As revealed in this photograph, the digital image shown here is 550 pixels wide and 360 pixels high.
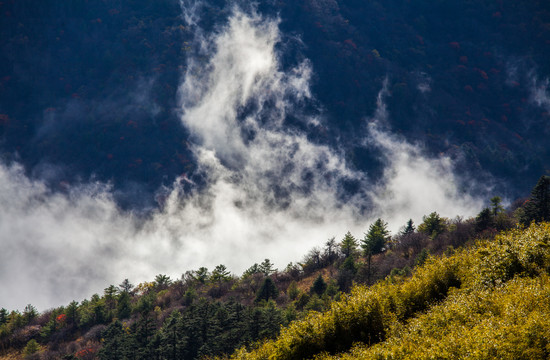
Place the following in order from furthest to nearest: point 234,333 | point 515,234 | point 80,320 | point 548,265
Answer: point 80,320 < point 234,333 < point 515,234 < point 548,265

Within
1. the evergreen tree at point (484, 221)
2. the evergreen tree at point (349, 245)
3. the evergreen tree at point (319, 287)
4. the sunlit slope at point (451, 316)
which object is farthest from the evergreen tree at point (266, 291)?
the sunlit slope at point (451, 316)

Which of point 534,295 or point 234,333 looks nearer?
point 534,295

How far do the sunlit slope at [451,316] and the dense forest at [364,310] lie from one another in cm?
9

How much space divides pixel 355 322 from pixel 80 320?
11605 centimetres

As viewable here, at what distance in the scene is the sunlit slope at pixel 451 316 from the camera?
57.6ft

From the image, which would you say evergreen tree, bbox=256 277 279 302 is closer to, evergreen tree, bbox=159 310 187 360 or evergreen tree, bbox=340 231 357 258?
evergreen tree, bbox=159 310 187 360

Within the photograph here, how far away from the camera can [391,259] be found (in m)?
99.2

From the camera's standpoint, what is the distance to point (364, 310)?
28609mm

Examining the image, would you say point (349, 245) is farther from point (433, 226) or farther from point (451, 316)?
point (451, 316)

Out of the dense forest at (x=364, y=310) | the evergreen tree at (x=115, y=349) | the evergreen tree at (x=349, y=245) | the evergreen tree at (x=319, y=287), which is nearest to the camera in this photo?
the dense forest at (x=364, y=310)

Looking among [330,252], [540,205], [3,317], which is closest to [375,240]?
[330,252]

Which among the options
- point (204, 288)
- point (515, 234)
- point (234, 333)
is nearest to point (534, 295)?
Answer: point (515, 234)

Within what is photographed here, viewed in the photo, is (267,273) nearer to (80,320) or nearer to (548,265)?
(80,320)

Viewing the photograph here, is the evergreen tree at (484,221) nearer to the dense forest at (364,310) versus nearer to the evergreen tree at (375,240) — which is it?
the dense forest at (364,310)
